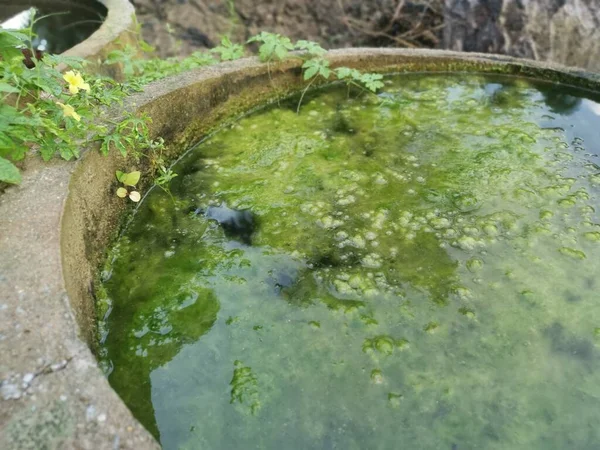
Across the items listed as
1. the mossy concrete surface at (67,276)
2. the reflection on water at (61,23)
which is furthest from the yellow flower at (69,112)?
the reflection on water at (61,23)

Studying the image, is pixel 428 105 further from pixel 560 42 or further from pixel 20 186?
pixel 20 186

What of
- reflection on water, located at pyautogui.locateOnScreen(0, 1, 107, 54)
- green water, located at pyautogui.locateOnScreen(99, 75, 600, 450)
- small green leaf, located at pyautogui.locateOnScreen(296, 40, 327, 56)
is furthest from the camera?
reflection on water, located at pyautogui.locateOnScreen(0, 1, 107, 54)

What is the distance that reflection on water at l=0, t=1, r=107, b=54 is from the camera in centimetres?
332

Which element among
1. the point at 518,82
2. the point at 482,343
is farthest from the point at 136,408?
the point at 518,82

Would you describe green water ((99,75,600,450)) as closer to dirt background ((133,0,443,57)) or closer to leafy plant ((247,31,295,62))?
leafy plant ((247,31,295,62))

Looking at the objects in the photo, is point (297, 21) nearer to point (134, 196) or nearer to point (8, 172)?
point (134, 196)

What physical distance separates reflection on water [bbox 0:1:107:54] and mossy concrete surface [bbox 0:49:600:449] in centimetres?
167

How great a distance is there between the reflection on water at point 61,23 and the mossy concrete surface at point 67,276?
1.67 m

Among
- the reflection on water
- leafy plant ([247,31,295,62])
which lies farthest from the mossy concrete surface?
the reflection on water

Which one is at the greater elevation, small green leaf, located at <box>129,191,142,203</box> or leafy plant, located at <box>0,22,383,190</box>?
leafy plant, located at <box>0,22,383,190</box>

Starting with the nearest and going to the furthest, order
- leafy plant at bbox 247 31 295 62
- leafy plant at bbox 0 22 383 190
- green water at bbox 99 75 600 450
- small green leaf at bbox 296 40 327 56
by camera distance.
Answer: green water at bbox 99 75 600 450 < leafy plant at bbox 0 22 383 190 < leafy plant at bbox 247 31 295 62 < small green leaf at bbox 296 40 327 56

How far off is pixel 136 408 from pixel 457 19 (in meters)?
3.40

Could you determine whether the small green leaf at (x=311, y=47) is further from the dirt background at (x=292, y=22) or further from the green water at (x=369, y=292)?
the dirt background at (x=292, y=22)

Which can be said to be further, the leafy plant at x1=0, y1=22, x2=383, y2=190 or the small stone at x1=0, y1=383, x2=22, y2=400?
the leafy plant at x1=0, y1=22, x2=383, y2=190
